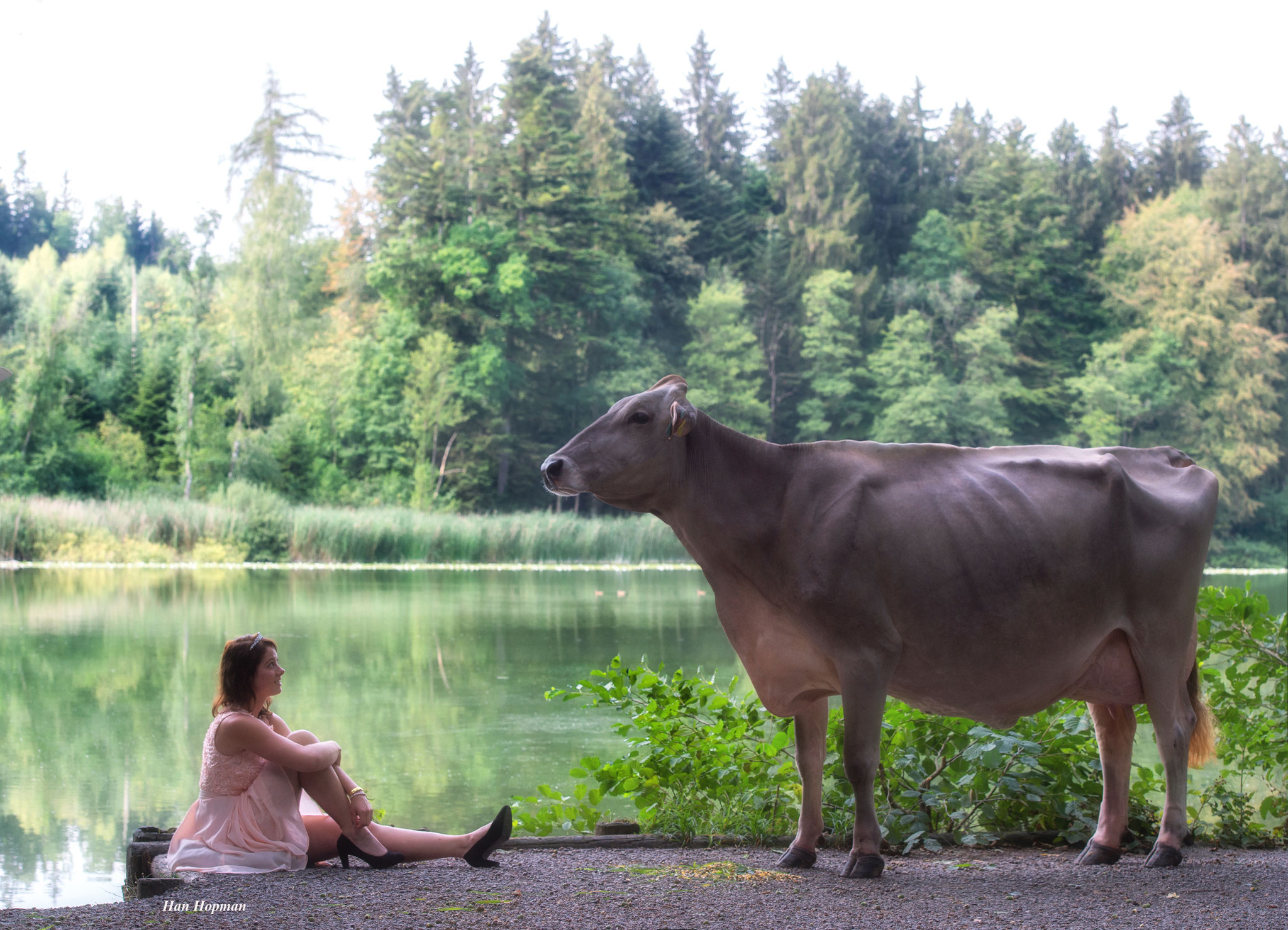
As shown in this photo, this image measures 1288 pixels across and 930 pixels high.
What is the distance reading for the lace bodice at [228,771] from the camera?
3.84 metres

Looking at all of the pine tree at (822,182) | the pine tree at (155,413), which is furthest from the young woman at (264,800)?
the pine tree at (822,182)

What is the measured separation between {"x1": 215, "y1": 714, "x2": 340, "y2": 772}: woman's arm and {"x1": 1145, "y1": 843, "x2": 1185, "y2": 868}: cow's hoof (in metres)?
2.60

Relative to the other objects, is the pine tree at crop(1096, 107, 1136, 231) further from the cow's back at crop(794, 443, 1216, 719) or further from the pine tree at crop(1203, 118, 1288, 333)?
the cow's back at crop(794, 443, 1216, 719)

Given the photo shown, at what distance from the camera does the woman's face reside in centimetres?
389

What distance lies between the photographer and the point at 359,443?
37906mm

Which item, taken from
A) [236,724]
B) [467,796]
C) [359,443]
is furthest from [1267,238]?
[236,724]

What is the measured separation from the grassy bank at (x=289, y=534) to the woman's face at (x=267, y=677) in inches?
817

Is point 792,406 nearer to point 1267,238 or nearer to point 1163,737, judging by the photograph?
point 1267,238

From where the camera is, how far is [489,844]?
3938mm

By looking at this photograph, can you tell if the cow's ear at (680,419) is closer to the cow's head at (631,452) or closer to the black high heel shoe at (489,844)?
the cow's head at (631,452)

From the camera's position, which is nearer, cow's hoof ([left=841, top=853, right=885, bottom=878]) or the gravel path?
the gravel path

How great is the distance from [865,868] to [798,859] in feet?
0.99

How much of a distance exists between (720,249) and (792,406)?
6536mm

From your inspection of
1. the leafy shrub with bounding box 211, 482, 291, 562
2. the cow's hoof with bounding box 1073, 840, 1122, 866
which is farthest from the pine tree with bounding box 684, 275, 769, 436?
the cow's hoof with bounding box 1073, 840, 1122, 866
